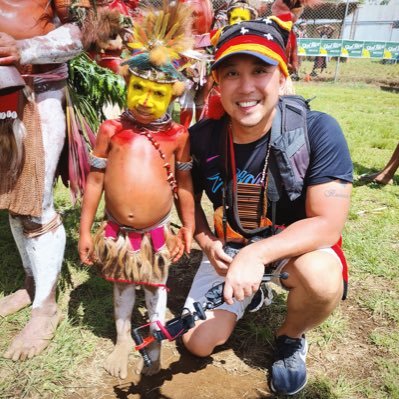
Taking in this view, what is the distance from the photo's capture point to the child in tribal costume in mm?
1716

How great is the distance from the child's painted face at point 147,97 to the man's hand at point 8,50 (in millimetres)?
452

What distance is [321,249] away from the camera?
6.10ft

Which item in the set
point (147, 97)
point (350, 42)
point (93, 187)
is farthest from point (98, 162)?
point (350, 42)

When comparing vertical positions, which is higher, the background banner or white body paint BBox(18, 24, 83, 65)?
white body paint BBox(18, 24, 83, 65)

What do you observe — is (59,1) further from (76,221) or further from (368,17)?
(368,17)

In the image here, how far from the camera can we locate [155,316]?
1987 millimetres

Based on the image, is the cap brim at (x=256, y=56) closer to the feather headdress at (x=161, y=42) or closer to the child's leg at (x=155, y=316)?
the feather headdress at (x=161, y=42)

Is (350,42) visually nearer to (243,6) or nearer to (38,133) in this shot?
(243,6)

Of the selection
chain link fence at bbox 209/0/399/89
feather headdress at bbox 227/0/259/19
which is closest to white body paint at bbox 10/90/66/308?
feather headdress at bbox 227/0/259/19

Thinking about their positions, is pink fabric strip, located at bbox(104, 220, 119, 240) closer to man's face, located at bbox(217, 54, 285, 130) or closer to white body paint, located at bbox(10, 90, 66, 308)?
white body paint, located at bbox(10, 90, 66, 308)

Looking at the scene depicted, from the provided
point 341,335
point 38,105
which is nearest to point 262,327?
point 341,335

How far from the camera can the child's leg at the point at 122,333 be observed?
1.93 meters

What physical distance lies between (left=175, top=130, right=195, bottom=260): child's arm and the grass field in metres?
0.67

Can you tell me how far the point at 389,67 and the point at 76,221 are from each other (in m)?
15.1
